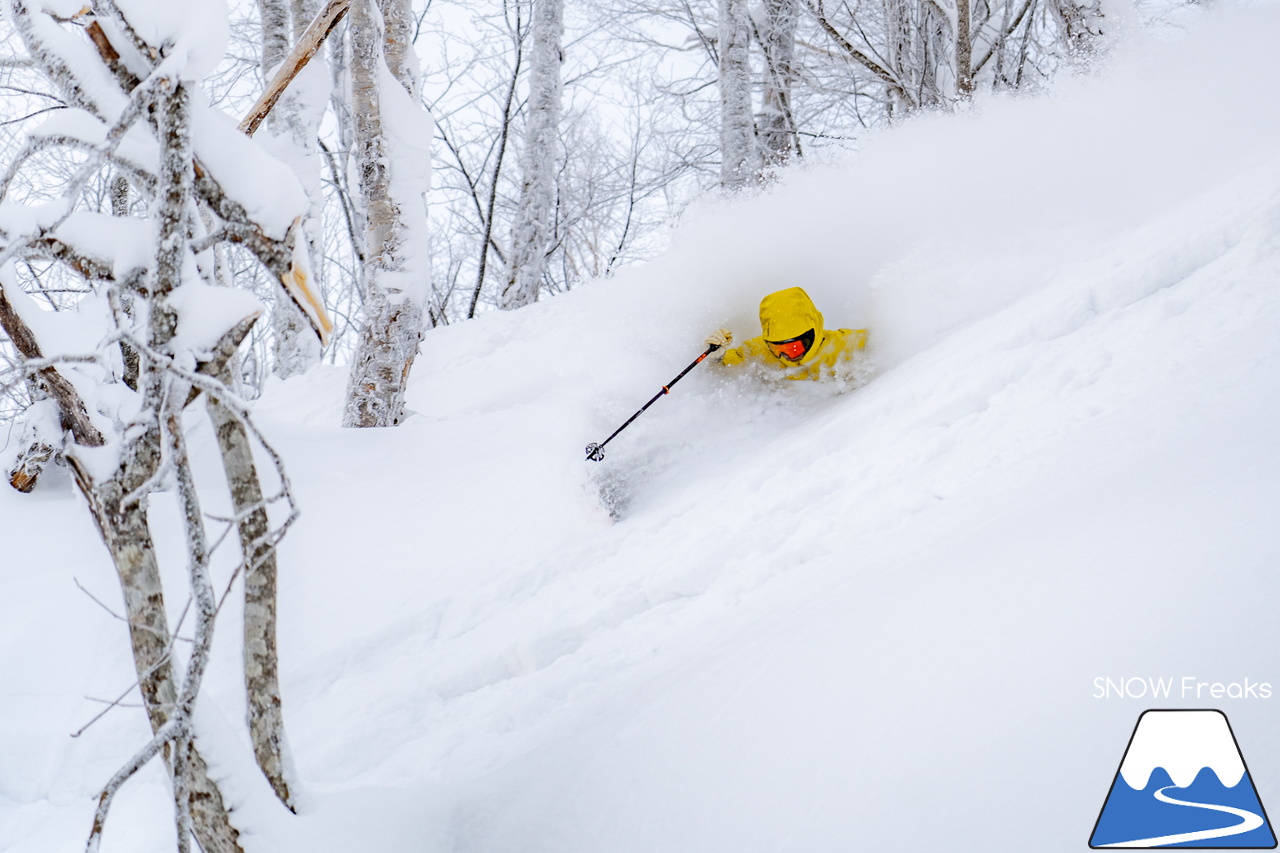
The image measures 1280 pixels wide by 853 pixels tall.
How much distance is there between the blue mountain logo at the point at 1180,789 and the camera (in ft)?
3.65

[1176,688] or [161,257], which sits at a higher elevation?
[161,257]

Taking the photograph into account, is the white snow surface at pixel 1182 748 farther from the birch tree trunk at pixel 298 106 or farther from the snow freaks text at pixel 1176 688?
the birch tree trunk at pixel 298 106

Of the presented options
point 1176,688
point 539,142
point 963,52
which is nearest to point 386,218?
point 539,142

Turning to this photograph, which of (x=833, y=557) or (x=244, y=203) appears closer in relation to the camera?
(x=244, y=203)

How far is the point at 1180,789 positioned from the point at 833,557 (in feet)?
3.72

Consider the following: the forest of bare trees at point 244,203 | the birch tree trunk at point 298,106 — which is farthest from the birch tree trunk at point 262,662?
the birch tree trunk at point 298,106

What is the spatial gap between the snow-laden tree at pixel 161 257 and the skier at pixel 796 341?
3227mm

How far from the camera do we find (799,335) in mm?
4121

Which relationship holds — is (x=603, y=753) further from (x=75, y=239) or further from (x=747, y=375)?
(x=747, y=375)

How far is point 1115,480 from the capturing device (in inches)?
70.9

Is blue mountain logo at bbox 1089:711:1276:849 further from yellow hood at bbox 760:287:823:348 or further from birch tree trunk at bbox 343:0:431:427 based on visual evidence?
birch tree trunk at bbox 343:0:431:427

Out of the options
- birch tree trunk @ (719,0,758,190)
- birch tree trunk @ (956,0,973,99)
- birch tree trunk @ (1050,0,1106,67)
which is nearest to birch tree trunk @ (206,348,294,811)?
birch tree trunk @ (719,0,758,190)

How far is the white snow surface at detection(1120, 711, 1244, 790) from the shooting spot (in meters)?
1.15

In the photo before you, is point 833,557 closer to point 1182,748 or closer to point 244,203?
point 1182,748
